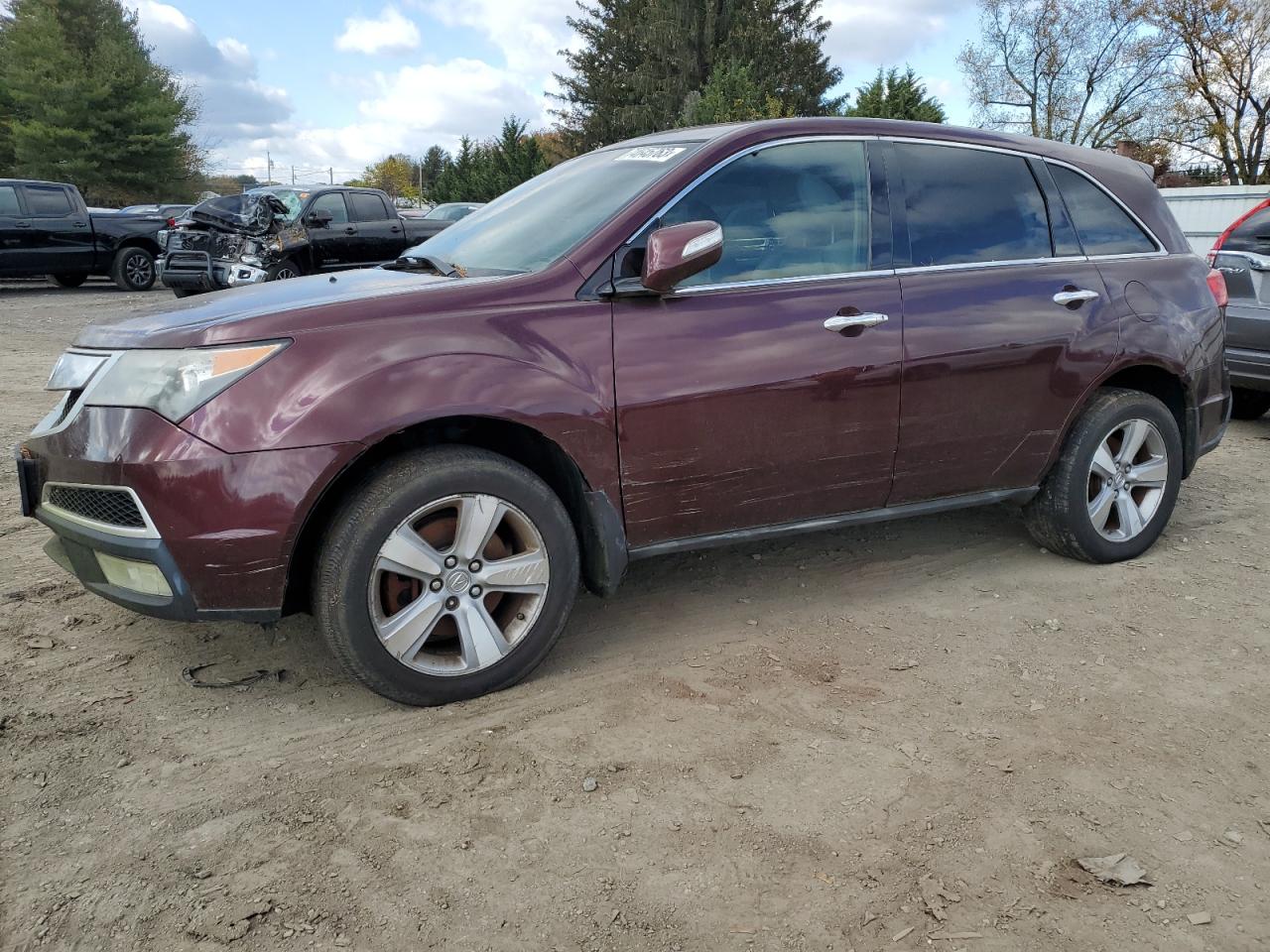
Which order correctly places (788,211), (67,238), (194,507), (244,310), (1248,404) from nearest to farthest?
1. (194,507)
2. (244,310)
3. (788,211)
4. (1248,404)
5. (67,238)

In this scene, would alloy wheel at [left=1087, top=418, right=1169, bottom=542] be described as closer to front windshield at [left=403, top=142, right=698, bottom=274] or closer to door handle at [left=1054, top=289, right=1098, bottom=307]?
door handle at [left=1054, top=289, right=1098, bottom=307]

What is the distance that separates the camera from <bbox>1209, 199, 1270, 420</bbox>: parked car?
6.25 meters

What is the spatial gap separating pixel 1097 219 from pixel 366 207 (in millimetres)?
12930

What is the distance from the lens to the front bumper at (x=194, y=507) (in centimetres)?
264

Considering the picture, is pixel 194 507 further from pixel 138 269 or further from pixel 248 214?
pixel 138 269

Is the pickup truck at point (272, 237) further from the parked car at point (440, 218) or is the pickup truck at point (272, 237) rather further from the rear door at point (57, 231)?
the rear door at point (57, 231)

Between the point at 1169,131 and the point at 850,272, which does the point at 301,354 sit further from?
the point at 1169,131

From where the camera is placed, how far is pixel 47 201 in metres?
15.9

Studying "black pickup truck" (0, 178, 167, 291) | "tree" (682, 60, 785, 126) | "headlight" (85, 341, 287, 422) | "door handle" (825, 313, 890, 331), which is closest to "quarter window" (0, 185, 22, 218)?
"black pickup truck" (0, 178, 167, 291)

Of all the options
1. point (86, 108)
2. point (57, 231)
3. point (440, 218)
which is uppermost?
point (86, 108)

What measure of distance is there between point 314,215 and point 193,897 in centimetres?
1350

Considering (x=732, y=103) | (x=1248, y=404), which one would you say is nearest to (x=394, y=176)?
(x=732, y=103)

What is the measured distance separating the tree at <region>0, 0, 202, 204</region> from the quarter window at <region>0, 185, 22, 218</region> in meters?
25.4

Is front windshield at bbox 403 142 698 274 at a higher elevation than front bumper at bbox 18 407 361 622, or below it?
higher
